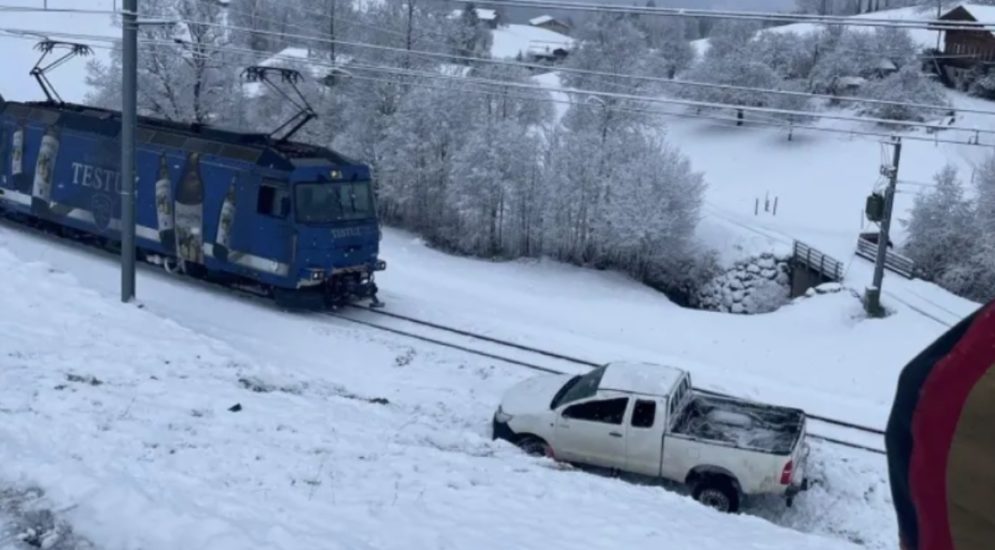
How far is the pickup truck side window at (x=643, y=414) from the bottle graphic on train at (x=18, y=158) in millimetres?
18104

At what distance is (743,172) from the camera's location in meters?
54.0

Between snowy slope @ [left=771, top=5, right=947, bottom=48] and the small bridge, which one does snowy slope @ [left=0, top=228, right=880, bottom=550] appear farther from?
snowy slope @ [left=771, top=5, right=947, bottom=48]

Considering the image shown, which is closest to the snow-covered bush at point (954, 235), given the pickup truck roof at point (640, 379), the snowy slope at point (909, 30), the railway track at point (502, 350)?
the railway track at point (502, 350)

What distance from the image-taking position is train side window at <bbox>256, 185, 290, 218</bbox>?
1900 centimetres

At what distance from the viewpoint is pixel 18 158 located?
24312mm

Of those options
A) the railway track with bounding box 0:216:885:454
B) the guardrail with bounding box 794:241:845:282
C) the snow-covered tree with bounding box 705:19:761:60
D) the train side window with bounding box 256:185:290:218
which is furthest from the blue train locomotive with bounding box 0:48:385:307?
the snow-covered tree with bounding box 705:19:761:60

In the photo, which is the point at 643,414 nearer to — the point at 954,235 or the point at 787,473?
the point at 787,473

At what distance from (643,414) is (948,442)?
34.6 ft

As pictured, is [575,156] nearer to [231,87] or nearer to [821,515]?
[231,87]

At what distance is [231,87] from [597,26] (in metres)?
21.7

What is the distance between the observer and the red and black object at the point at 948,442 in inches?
59.0

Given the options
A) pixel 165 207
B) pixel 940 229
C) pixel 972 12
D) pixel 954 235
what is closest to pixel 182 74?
pixel 165 207

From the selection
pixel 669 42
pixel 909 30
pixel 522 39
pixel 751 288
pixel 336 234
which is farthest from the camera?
pixel 522 39

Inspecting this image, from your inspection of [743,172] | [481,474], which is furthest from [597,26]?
[481,474]
